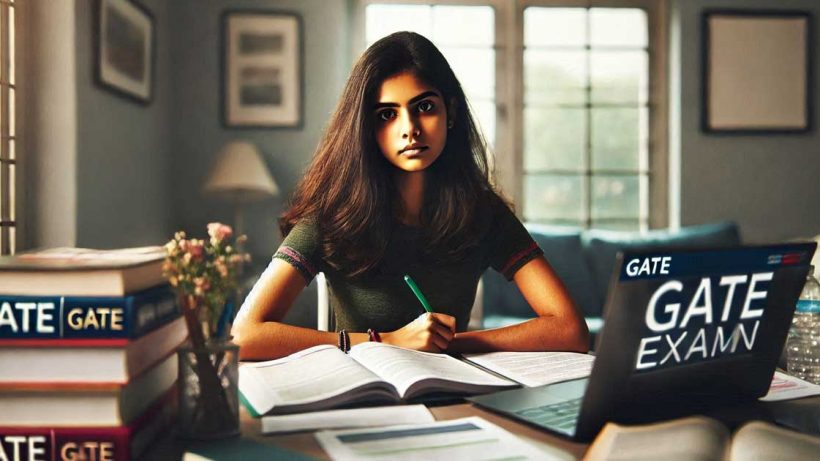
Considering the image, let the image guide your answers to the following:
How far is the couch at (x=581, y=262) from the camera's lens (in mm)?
3572

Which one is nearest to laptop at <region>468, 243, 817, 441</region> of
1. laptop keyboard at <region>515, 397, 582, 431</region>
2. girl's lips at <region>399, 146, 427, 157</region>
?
laptop keyboard at <region>515, 397, 582, 431</region>

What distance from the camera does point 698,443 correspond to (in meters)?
0.63

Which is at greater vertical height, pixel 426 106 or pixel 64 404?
pixel 426 106

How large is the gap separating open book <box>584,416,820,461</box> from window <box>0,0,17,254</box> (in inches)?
89.5

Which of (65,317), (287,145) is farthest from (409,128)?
(287,145)

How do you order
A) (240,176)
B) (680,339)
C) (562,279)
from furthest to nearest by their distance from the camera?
1. (240,176)
2. (562,279)
3. (680,339)

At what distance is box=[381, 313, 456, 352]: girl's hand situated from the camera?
1.15m

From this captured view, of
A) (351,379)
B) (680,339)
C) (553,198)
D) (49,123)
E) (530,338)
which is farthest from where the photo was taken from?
(553,198)

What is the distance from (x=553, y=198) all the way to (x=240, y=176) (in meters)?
1.78

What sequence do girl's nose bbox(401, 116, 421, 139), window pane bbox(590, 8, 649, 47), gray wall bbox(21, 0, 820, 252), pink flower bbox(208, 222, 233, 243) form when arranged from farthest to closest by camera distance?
window pane bbox(590, 8, 649, 47) < gray wall bbox(21, 0, 820, 252) < girl's nose bbox(401, 116, 421, 139) < pink flower bbox(208, 222, 233, 243)

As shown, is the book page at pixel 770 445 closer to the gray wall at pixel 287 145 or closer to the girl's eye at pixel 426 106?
the girl's eye at pixel 426 106

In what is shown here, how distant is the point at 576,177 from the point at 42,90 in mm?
2826

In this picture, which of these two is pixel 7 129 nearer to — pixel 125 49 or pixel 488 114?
pixel 125 49

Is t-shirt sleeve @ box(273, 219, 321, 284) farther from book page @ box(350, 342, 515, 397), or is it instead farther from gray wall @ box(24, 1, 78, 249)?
gray wall @ box(24, 1, 78, 249)
